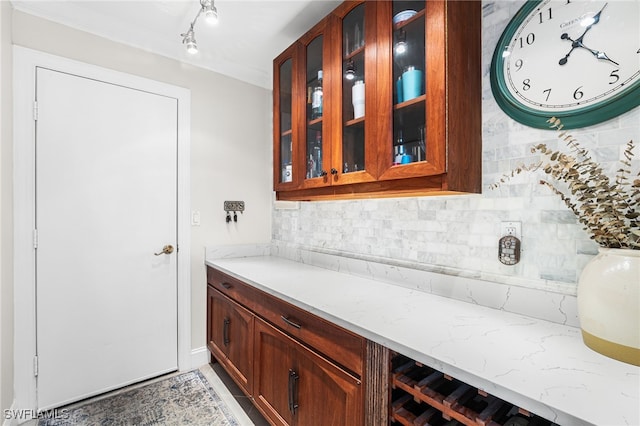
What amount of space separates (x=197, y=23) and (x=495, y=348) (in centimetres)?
232

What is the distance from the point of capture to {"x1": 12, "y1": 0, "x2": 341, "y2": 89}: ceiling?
1746 millimetres

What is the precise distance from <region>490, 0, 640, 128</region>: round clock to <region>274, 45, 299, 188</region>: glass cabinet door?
3.74 ft

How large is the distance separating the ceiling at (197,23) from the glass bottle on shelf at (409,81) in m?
0.64

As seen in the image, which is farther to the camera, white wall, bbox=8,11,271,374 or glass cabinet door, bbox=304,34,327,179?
white wall, bbox=8,11,271,374

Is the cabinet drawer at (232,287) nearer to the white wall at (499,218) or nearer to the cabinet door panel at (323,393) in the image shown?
the cabinet door panel at (323,393)

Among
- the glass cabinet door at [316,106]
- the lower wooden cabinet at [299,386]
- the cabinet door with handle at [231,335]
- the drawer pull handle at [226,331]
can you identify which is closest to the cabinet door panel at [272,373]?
the lower wooden cabinet at [299,386]

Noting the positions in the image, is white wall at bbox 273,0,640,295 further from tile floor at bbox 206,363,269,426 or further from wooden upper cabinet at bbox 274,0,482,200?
tile floor at bbox 206,363,269,426

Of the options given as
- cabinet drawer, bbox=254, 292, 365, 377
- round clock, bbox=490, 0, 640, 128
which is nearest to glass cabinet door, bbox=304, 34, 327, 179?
cabinet drawer, bbox=254, 292, 365, 377

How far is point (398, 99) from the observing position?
1.30 meters

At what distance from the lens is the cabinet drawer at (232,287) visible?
5.85 ft

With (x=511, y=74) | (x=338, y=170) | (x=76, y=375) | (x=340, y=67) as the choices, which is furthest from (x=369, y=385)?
(x=76, y=375)

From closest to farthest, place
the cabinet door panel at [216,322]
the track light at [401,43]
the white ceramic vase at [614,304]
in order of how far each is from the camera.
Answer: the white ceramic vase at [614,304], the track light at [401,43], the cabinet door panel at [216,322]

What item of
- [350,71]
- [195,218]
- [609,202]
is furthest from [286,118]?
[609,202]

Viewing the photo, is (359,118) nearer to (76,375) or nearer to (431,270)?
(431,270)
